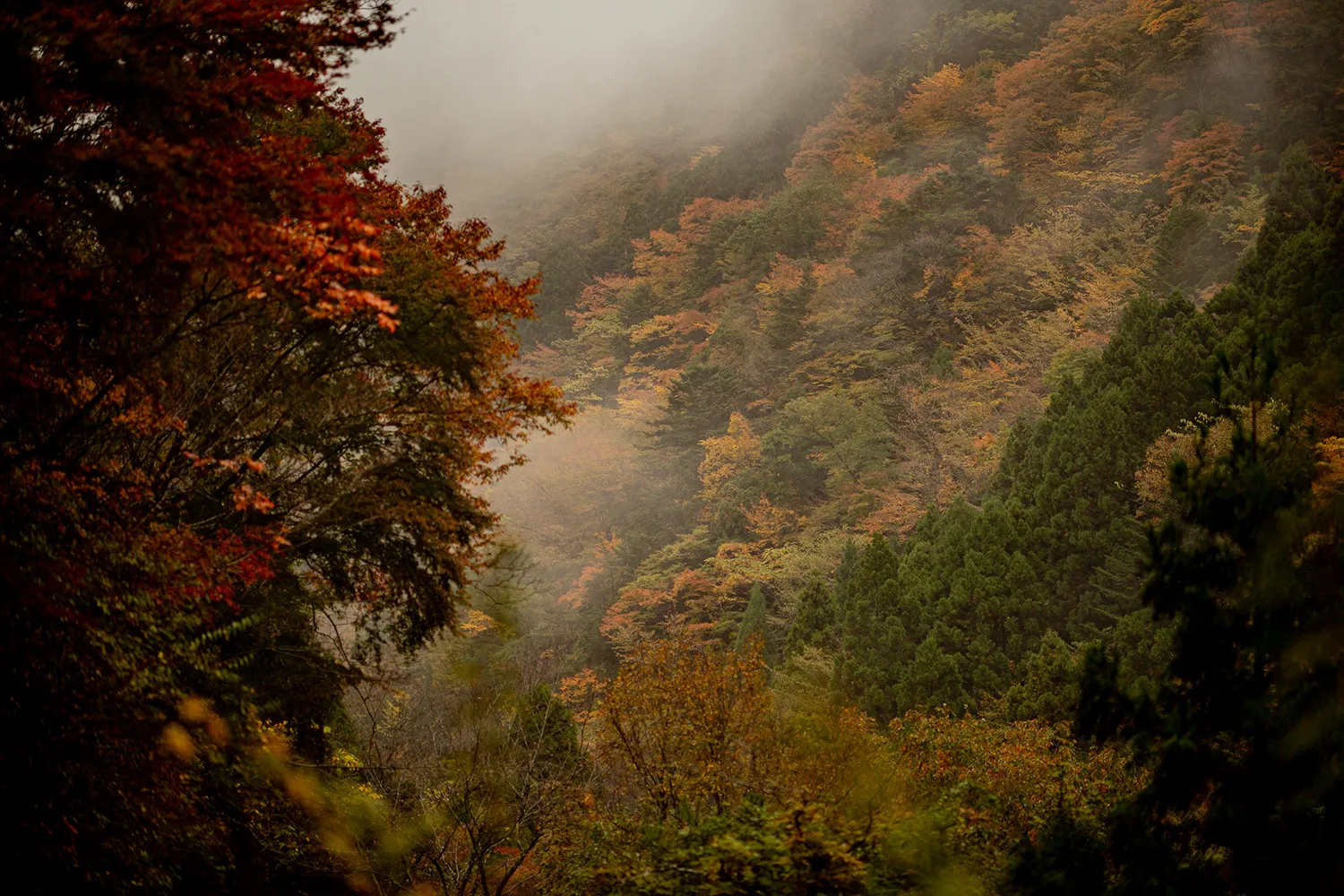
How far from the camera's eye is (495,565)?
7.86 metres

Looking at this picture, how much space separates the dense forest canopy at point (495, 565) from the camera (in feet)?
14.2

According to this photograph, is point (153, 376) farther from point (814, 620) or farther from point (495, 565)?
point (814, 620)

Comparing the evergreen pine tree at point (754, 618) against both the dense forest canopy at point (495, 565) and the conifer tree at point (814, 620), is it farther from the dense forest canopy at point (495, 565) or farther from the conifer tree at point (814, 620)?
the conifer tree at point (814, 620)

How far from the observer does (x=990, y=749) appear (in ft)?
33.0

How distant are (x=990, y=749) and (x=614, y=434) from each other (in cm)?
2498

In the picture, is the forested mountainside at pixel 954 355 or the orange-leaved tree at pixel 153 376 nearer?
the orange-leaved tree at pixel 153 376

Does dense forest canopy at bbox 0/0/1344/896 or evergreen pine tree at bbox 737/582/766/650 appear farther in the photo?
Answer: evergreen pine tree at bbox 737/582/766/650

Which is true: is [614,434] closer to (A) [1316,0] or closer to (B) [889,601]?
(B) [889,601]

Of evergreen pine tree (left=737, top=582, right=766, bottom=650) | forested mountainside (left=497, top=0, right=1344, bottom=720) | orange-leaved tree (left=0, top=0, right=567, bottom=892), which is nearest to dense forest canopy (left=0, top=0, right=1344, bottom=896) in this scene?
orange-leaved tree (left=0, top=0, right=567, bottom=892)

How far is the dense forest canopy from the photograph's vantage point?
4.32 m

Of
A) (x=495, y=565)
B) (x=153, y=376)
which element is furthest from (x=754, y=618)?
(x=153, y=376)

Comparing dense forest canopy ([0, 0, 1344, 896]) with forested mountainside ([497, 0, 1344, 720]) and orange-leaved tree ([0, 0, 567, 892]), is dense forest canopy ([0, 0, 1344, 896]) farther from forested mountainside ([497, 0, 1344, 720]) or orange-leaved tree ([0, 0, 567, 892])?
forested mountainside ([497, 0, 1344, 720])

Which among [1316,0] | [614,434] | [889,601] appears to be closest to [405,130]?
[614,434]

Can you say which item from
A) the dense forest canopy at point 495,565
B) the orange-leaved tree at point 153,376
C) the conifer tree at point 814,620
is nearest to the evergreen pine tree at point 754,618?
the dense forest canopy at point 495,565
